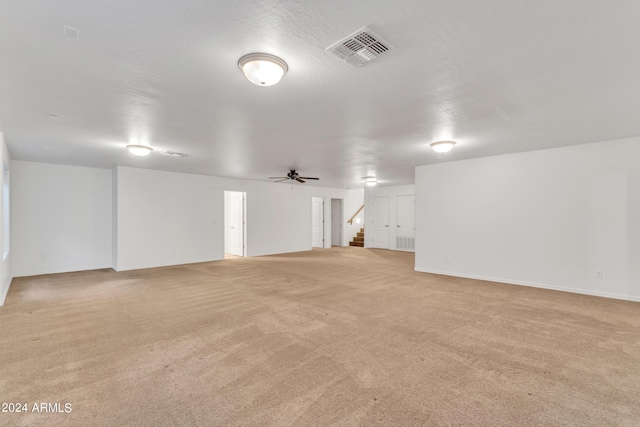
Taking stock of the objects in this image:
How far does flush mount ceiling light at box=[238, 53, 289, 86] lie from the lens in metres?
2.18

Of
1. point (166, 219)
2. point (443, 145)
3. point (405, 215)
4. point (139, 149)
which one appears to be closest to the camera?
point (443, 145)

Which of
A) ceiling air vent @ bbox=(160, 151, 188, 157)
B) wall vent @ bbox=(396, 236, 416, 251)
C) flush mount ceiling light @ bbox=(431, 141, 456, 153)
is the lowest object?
wall vent @ bbox=(396, 236, 416, 251)

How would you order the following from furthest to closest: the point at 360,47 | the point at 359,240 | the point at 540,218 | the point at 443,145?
1. the point at 359,240
2. the point at 540,218
3. the point at 443,145
4. the point at 360,47

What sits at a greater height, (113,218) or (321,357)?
(113,218)

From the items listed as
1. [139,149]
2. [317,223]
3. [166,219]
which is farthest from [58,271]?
[317,223]

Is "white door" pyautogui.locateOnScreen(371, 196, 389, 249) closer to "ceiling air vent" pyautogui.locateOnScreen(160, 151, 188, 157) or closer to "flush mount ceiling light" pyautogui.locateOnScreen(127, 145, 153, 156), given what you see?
"ceiling air vent" pyautogui.locateOnScreen(160, 151, 188, 157)

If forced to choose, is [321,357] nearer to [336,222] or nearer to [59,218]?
[59,218]

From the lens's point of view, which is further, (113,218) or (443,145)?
(113,218)

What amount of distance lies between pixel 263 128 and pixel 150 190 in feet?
17.0

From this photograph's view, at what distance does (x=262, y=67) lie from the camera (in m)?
2.22

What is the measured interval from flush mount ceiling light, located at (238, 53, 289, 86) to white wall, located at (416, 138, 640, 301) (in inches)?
213

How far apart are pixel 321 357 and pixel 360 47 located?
2.64 m


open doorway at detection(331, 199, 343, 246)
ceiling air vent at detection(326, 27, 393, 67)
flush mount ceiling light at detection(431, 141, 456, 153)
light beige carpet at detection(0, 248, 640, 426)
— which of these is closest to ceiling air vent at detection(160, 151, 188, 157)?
light beige carpet at detection(0, 248, 640, 426)

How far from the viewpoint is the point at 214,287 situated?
5.50 metres
